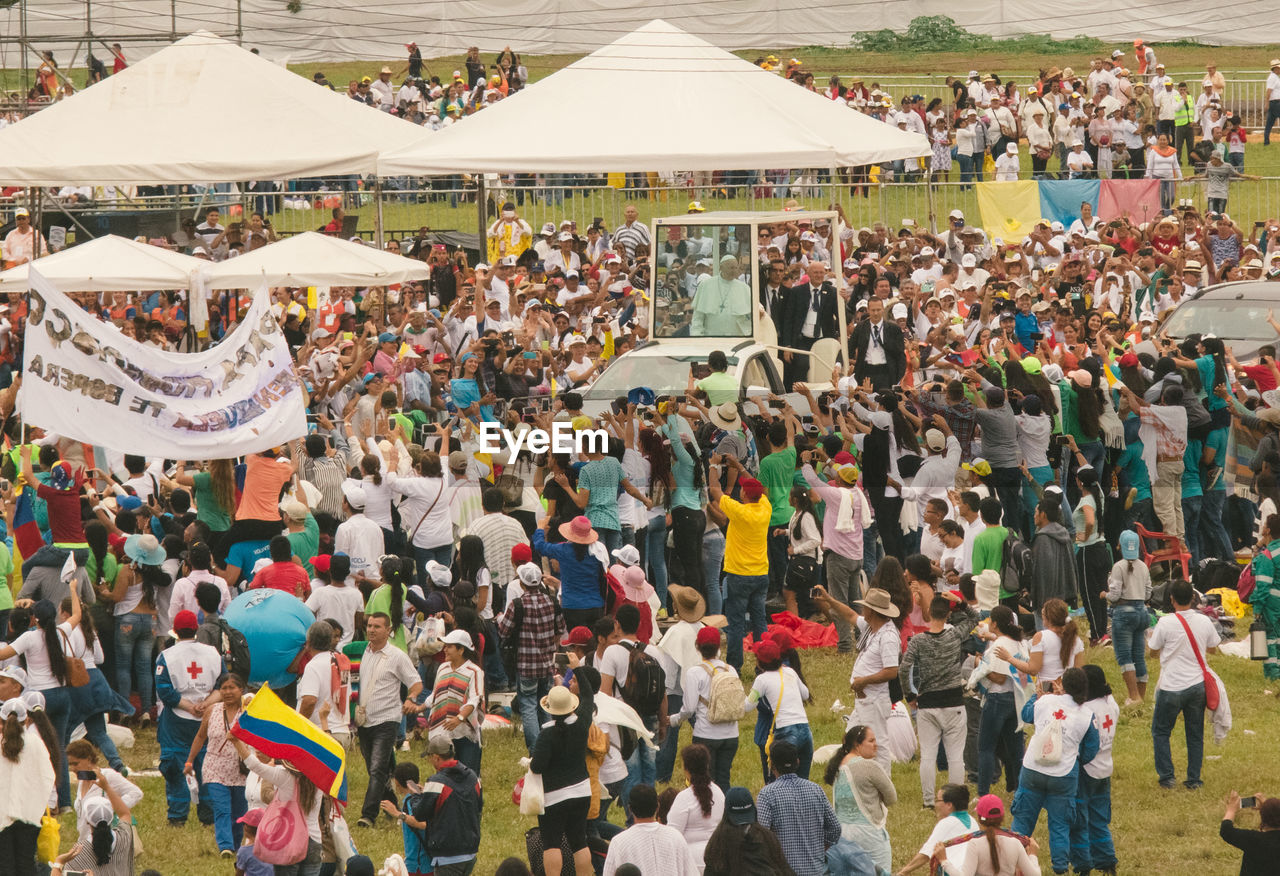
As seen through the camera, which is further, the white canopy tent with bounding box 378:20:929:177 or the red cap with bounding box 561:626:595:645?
the white canopy tent with bounding box 378:20:929:177

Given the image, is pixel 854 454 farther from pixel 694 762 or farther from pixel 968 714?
pixel 694 762

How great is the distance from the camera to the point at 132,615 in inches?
517

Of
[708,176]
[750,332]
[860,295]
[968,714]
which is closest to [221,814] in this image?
[968,714]

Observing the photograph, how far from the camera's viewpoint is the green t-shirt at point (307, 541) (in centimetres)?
1353

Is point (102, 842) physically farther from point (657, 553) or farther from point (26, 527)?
point (657, 553)

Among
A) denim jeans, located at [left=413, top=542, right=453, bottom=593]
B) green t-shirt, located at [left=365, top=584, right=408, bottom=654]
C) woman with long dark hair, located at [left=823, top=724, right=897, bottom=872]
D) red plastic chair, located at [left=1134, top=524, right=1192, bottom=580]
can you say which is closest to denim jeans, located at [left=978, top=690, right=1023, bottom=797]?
woman with long dark hair, located at [left=823, top=724, right=897, bottom=872]

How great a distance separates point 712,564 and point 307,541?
3.41 m

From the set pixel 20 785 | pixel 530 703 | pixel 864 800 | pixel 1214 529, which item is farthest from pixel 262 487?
pixel 1214 529

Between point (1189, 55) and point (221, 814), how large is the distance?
3950cm

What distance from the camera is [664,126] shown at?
19547 millimetres

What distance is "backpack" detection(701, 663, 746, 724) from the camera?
1107 centimetres

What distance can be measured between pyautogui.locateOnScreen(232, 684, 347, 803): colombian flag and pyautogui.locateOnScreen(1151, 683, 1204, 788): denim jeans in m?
5.67

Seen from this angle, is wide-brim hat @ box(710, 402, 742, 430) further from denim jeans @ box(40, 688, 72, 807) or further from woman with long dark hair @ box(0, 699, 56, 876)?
woman with long dark hair @ box(0, 699, 56, 876)

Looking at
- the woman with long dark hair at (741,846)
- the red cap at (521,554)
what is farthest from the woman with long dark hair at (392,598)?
the woman with long dark hair at (741,846)
